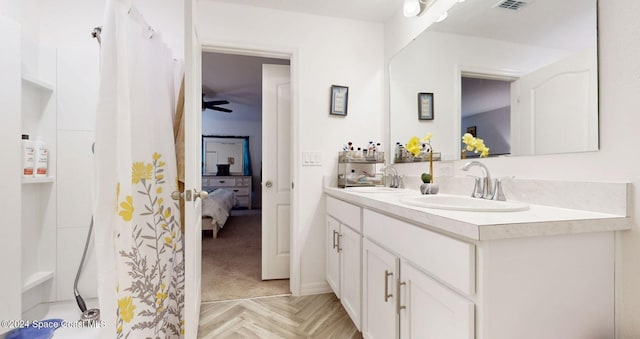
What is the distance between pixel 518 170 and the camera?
1.24 meters

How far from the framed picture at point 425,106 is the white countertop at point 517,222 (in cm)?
100

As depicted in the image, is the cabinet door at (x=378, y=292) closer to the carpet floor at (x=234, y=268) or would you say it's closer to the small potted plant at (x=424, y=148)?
the small potted plant at (x=424, y=148)

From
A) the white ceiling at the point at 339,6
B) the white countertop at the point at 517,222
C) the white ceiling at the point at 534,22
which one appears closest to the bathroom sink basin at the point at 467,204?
the white countertop at the point at 517,222

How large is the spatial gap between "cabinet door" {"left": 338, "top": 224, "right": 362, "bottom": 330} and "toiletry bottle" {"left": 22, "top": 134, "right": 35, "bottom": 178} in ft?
6.34

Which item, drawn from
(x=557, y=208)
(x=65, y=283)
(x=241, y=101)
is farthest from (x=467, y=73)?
(x=241, y=101)

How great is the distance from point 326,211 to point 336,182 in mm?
259

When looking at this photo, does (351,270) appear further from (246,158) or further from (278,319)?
(246,158)

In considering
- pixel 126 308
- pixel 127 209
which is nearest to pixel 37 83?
pixel 127 209

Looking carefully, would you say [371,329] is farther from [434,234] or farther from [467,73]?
[467,73]

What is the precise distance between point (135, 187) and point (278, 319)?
1.25 metres

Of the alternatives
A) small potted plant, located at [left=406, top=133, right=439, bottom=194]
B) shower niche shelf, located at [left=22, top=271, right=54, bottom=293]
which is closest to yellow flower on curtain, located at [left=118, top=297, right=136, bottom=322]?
shower niche shelf, located at [left=22, top=271, right=54, bottom=293]

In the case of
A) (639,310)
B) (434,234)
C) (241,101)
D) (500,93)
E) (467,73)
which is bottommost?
(639,310)

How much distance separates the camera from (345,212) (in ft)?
5.86

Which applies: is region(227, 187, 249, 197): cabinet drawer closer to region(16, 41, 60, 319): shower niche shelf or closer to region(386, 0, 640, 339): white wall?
region(16, 41, 60, 319): shower niche shelf
